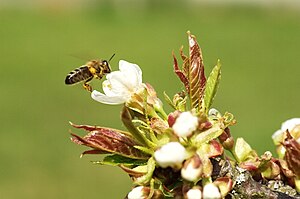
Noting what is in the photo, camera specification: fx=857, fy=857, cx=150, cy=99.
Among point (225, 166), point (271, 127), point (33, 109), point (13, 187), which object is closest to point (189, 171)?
point (225, 166)

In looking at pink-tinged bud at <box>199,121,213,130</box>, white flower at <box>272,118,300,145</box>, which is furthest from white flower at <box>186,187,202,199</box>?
white flower at <box>272,118,300,145</box>

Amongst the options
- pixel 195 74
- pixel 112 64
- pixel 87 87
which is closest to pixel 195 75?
pixel 195 74

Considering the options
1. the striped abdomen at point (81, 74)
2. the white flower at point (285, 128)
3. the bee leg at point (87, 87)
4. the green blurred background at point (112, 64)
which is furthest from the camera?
the green blurred background at point (112, 64)

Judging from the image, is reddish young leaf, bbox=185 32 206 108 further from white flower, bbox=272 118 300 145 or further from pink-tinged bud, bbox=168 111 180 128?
white flower, bbox=272 118 300 145

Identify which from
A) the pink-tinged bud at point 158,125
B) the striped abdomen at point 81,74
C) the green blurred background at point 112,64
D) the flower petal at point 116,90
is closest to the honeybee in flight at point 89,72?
the striped abdomen at point 81,74

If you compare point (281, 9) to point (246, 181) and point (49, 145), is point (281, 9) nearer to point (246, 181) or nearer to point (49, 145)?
point (49, 145)

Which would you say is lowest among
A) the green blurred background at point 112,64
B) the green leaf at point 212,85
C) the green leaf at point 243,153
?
the green leaf at point 243,153

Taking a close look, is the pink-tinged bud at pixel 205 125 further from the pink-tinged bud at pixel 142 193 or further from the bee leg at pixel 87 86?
the bee leg at pixel 87 86
